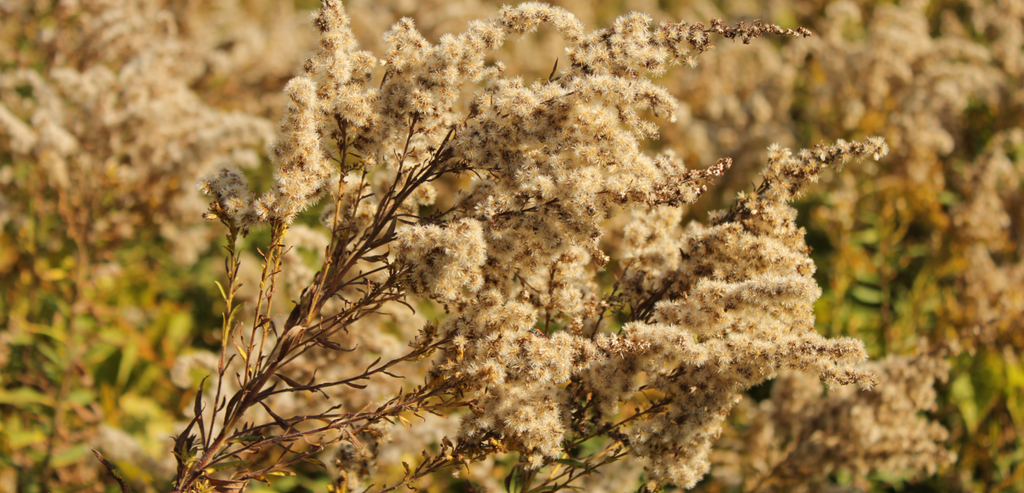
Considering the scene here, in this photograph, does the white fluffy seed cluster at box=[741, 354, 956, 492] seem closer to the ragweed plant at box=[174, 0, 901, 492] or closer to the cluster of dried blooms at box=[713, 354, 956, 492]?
the cluster of dried blooms at box=[713, 354, 956, 492]

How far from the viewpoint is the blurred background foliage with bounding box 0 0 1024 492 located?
4414 mm

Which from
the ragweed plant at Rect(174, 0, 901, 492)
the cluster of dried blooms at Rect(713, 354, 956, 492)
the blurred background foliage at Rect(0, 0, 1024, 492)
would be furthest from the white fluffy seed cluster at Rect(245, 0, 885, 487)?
the blurred background foliage at Rect(0, 0, 1024, 492)

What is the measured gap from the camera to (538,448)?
6.59 ft

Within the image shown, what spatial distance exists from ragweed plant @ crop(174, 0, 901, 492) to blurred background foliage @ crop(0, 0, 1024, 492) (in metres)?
Result: 2.01

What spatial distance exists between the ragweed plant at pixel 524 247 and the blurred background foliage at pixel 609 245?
201 cm

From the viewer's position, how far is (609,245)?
6.12 m

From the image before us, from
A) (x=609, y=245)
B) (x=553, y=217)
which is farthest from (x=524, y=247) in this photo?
(x=609, y=245)

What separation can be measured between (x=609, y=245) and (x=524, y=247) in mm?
4183

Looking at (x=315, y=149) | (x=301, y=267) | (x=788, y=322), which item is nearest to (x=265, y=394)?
(x=315, y=149)

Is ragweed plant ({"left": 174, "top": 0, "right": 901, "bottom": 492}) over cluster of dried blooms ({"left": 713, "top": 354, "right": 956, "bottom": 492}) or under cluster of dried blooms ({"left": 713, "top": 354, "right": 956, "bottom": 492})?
over

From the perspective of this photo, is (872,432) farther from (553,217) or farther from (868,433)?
(553,217)

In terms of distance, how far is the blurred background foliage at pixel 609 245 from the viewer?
14.5 feet

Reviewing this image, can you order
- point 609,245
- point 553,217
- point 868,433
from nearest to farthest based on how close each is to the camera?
point 553,217, point 868,433, point 609,245

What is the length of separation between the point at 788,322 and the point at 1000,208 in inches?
197
